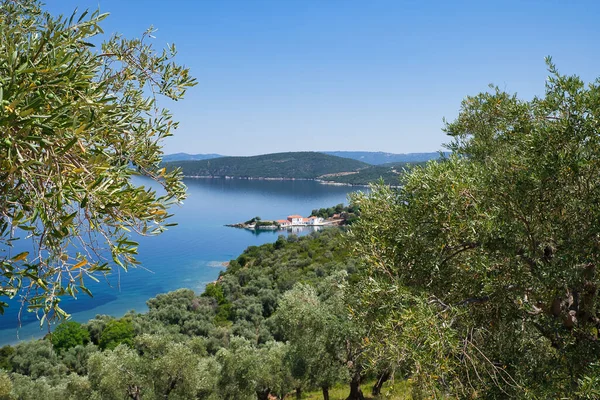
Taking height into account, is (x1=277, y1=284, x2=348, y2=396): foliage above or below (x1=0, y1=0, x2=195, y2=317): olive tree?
below

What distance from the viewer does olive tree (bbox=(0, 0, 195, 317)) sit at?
2723 mm

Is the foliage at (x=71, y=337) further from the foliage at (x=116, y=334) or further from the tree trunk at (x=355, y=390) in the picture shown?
the tree trunk at (x=355, y=390)

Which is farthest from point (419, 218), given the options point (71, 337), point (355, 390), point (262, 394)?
point (71, 337)

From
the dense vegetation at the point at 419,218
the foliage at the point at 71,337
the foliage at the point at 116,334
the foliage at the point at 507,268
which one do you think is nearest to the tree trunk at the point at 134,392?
the dense vegetation at the point at 419,218

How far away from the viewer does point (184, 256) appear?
8762 cm

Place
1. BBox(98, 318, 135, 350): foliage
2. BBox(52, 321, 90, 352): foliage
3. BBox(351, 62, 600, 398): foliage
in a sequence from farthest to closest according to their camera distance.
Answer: BBox(98, 318, 135, 350): foliage → BBox(52, 321, 90, 352): foliage → BBox(351, 62, 600, 398): foliage

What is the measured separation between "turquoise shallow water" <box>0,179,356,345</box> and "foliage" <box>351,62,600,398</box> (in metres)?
3.42

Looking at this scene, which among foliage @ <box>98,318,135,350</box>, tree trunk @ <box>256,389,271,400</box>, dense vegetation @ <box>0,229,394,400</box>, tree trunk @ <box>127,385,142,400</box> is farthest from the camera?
foliage @ <box>98,318,135,350</box>

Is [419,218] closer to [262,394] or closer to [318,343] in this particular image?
[318,343]

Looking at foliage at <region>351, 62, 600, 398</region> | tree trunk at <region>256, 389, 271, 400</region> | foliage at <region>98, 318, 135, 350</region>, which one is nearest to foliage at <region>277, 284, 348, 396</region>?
tree trunk at <region>256, 389, 271, 400</region>

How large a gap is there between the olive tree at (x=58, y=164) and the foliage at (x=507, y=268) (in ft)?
11.6

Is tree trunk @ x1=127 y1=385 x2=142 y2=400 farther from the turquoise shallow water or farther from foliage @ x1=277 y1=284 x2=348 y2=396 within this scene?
foliage @ x1=277 y1=284 x2=348 y2=396

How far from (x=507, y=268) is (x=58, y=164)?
18.3 feet

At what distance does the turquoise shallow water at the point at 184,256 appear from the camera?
53562mm
